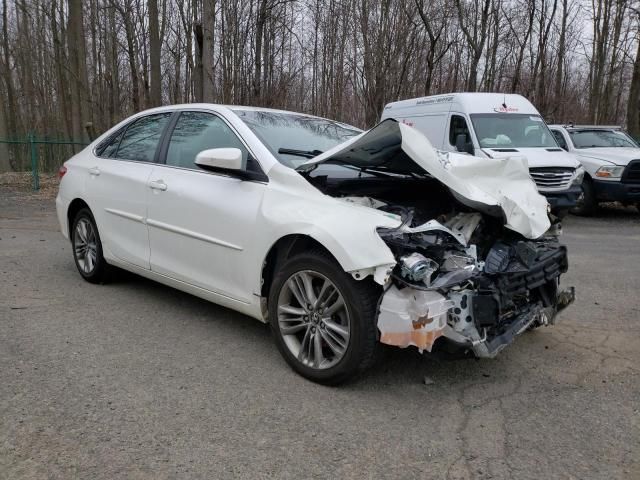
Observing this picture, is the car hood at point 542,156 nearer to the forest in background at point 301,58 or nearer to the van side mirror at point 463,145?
the van side mirror at point 463,145

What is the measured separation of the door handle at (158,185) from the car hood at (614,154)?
997 centimetres

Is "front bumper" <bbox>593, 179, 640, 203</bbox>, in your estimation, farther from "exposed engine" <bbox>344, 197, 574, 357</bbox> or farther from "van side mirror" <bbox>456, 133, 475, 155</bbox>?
"exposed engine" <bbox>344, 197, 574, 357</bbox>

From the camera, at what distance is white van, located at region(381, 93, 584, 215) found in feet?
33.7

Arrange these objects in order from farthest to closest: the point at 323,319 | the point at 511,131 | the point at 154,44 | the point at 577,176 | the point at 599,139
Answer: the point at 154,44
the point at 599,139
the point at 511,131
the point at 577,176
the point at 323,319

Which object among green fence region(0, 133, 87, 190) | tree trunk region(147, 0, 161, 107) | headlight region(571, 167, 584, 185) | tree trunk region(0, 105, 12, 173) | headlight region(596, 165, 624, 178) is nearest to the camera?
headlight region(571, 167, 584, 185)

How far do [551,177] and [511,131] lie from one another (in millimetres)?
1331

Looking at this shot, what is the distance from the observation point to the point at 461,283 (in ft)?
10.4

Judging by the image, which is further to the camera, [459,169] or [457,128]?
[457,128]

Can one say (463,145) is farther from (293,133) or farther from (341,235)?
(341,235)

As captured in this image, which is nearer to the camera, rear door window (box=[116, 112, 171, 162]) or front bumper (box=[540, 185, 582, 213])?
rear door window (box=[116, 112, 171, 162])

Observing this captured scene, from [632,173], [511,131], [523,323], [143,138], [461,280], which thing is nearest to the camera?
[461,280]

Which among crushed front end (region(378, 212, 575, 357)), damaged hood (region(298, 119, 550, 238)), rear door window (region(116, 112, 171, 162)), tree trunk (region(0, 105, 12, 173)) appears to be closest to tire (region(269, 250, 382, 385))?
crushed front end (region(378, 212, 575, 357))

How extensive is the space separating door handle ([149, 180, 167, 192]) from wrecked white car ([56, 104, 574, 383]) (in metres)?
0.02

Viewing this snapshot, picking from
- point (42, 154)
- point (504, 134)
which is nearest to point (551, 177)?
point (504, 134)
